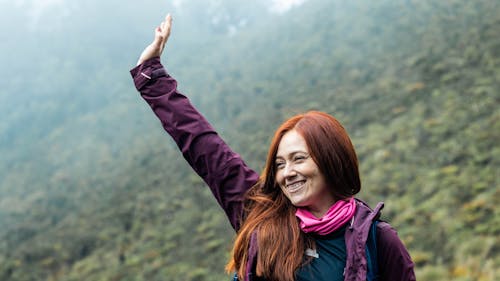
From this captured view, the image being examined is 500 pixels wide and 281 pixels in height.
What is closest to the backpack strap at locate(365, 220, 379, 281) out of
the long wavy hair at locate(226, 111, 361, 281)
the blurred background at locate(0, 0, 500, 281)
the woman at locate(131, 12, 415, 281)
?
the woman at locate(131, 12, 415, 281)

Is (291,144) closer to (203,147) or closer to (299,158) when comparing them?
(299,158)

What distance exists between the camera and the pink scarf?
1.33 metres

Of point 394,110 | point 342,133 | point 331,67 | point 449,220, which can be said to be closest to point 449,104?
point 394,110

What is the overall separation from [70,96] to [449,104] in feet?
48.6

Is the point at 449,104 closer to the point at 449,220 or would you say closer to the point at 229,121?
the point at 449,220

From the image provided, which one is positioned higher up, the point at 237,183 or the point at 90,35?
the point at 90,35

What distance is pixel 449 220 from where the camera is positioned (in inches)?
258

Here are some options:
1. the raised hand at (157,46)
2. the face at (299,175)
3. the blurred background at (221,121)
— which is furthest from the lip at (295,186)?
the blurred background at (221,121)

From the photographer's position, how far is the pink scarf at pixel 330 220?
133 centimetres

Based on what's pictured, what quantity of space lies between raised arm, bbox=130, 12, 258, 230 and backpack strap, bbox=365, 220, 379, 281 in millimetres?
367

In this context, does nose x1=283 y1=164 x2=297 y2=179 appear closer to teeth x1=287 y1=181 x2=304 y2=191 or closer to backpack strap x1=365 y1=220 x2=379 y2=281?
teeth x1=287 y1=181 x2=304 y2=191

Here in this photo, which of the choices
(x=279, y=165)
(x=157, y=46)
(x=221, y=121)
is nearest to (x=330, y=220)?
(x=279, y=165)

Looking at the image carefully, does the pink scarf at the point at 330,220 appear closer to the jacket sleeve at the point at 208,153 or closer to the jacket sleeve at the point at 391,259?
the jacket sleeve at the point at 391,259

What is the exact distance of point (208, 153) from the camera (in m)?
1.49
